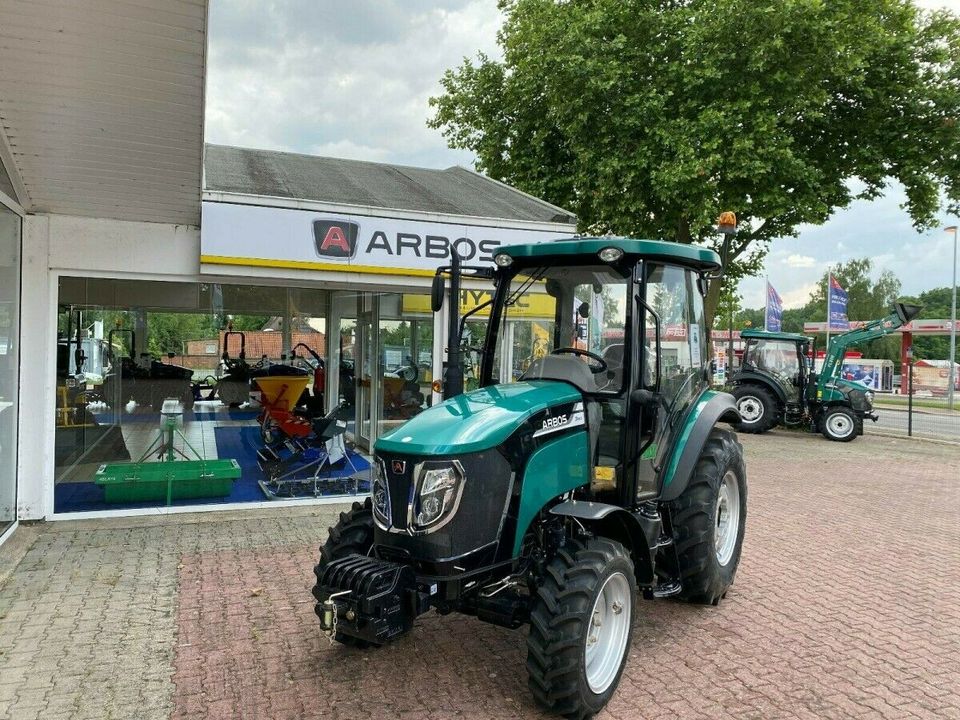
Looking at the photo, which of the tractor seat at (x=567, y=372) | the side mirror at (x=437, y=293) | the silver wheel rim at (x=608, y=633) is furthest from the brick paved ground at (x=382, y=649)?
the side mirror at (x=437, y=293)

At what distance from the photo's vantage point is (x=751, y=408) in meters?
14.9

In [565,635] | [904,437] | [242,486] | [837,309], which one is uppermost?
[837,309]

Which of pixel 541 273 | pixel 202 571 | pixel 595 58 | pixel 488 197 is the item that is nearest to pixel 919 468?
pixel 488 197

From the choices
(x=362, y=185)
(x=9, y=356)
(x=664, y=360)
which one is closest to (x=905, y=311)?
(x=362, y=185)

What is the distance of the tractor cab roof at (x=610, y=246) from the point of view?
3895 mm

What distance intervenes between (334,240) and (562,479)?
4247 mm

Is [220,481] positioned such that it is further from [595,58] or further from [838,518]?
[595,58]

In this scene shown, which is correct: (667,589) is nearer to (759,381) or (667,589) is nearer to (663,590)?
(663,590)

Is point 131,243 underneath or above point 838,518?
above

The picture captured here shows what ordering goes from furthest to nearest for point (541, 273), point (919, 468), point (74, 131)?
point (919, 468) < point (74, 131) < point (541, 273)

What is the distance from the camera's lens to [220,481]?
7.25 meters

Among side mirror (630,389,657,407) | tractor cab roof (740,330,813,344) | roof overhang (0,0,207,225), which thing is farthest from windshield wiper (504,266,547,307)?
tractor cab roof (740,330,813,344)

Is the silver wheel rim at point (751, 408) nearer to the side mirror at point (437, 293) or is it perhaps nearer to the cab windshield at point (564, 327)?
the cab windshield at point (564, 327)

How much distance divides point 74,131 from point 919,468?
1166 cm
